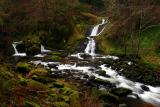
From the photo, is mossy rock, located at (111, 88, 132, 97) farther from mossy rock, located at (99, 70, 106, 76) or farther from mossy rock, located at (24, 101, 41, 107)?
mossy rock, located at (24, 101, 41, 107)

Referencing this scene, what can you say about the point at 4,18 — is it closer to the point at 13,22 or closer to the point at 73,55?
the point at 13,22

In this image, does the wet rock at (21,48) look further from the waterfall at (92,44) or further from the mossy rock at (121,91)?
the mossy rock at (121,91)

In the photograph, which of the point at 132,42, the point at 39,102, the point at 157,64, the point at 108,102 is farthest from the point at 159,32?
the point at 39,102

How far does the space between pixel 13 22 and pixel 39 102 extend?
2344 inches

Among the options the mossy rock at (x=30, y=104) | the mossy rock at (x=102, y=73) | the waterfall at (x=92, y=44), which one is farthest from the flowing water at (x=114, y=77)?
the mossy rock at (x=30, y=104)

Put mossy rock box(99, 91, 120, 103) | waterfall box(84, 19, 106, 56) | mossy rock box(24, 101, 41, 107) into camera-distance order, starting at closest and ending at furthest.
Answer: mossy rock box(24, 101, 41, 107), mossy rock box(99, 91, 120, 103), waterfall box(84, 19, 106, 56)

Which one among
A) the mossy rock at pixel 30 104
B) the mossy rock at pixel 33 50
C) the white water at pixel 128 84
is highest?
the mossy rock at pixel 30 104

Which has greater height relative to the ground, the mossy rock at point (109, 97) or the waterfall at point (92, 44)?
the waterfall at point (92, 44)

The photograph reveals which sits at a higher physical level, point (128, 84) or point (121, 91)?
point (121, 91)

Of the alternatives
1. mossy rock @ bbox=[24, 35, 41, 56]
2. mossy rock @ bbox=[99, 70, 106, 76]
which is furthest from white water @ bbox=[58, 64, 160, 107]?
mossy rock @ bbox=[24, 35, 41, 56]

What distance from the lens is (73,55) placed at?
52.7 meters

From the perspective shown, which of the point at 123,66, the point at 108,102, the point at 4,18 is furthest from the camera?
the point at 4,18

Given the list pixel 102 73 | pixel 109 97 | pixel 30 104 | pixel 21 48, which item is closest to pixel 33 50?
pixel 21 48

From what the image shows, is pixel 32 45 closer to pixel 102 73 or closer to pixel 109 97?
pixel 102 73
